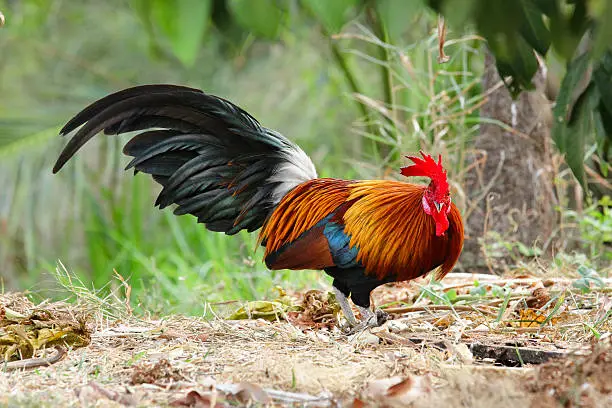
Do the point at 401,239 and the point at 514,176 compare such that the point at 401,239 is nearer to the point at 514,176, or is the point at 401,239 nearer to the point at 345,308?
the point at 345,308

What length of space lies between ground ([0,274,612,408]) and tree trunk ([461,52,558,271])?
786 mm

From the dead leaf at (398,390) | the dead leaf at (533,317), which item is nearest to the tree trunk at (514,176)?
the dead leaf at (533,317)

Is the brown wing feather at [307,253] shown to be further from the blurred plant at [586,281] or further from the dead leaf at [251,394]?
the dead leaf at [251,394]

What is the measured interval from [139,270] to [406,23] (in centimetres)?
626

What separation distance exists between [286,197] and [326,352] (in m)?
1.25

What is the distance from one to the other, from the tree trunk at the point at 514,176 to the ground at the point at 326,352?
786mm

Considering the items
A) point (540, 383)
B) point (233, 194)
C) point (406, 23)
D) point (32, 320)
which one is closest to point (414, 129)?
point (233, 194)

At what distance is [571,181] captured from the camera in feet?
20.3

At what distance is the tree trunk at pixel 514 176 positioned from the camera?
574cm

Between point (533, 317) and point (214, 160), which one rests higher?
point (214, 160)

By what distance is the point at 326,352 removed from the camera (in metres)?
3.45

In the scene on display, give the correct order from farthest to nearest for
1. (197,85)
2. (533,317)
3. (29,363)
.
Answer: (197,85), (533,317), (29,363)

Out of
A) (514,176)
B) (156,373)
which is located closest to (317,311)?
(156,373)

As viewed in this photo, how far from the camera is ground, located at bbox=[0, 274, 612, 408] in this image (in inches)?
101
